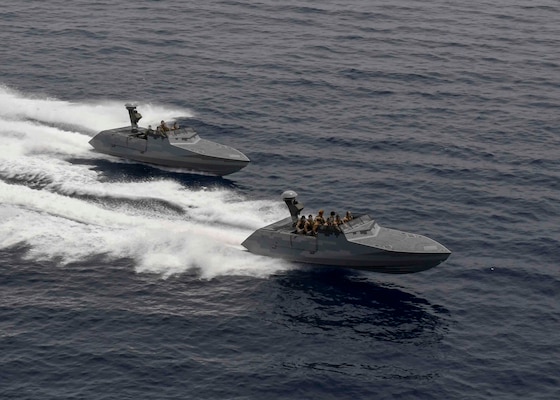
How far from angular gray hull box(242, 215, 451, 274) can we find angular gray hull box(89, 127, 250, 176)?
585 inches

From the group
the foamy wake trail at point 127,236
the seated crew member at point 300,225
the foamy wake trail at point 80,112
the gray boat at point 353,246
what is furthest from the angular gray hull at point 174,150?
the seated crew member at point 300,225

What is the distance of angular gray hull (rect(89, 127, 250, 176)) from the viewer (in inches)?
3351

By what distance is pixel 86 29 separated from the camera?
12150 centimetres

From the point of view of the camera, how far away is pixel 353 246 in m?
68.1

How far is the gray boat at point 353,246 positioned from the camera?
219 feet

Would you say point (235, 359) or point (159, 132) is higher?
point (159, 132)

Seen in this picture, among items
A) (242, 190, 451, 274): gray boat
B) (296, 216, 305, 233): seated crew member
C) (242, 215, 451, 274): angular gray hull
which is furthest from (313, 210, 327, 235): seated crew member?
(296, 216, 305, 233): seated crew member

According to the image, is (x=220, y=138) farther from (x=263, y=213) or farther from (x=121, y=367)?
(x=121, y=367)

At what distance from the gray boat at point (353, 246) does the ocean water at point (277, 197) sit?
114 centimetres

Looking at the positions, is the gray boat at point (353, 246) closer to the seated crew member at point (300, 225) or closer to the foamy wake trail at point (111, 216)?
the seated crew member at point (300, 225)

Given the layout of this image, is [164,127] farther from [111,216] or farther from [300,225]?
[300,225]

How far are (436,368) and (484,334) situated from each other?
16.5 ft

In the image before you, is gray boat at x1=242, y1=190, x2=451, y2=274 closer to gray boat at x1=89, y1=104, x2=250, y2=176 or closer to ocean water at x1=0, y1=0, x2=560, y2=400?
ocean water at x1=0, y1=0, x2=560, y2=400

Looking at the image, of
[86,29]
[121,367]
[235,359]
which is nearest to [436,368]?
[235,359]
